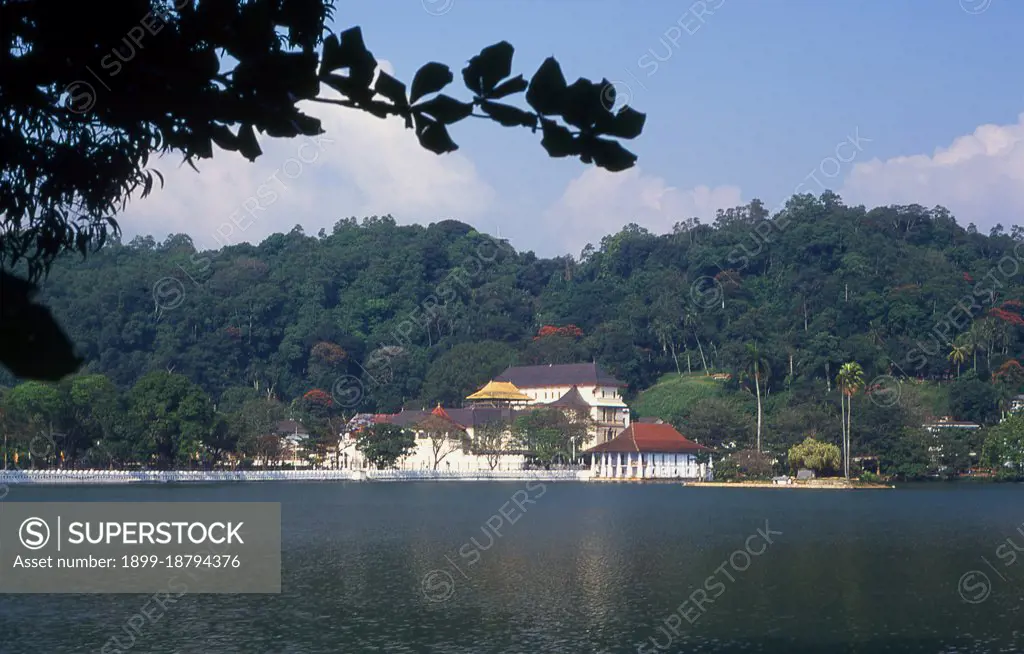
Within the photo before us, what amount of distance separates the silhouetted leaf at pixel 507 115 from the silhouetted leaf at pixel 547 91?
37 mm

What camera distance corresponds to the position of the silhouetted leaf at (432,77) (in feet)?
11.0

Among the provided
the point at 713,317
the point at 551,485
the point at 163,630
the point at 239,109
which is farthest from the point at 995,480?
the point at 239,109

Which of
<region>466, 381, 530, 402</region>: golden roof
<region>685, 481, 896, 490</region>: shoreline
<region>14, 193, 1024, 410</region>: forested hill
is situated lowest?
<region>685, 481, 896, 490</region>: shoreline

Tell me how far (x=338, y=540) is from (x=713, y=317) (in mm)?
71488

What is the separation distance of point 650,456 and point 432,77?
73.4 m

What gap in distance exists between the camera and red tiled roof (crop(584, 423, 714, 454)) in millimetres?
74625

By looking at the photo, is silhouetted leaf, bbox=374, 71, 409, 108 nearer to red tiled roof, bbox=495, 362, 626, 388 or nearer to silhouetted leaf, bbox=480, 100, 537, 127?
silhouetted leaf, bbox=480, 100, 537, 127

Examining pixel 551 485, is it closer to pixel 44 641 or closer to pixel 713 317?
pixel 713 317

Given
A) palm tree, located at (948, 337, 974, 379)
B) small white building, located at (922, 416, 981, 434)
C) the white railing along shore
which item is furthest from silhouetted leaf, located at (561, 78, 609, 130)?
palm tree, located at (948, 337, 974, 379)

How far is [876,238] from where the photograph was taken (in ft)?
365
